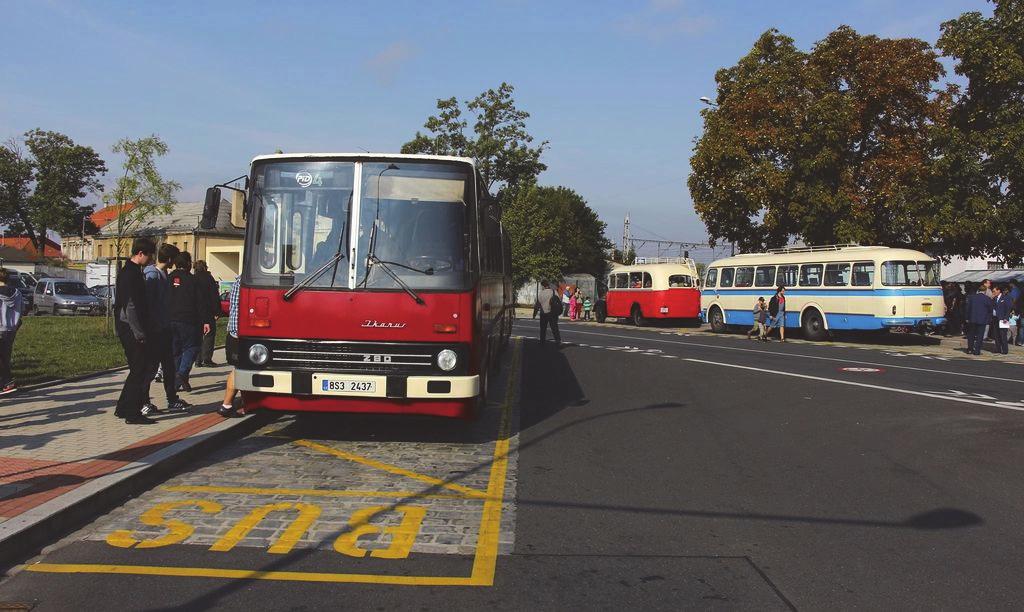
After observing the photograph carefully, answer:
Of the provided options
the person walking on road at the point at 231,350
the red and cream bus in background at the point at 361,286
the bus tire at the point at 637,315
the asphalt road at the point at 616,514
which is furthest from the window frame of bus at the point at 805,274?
the person walking on road at the point at 231,350

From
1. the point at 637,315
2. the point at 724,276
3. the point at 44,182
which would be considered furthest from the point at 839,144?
the point at 44,182

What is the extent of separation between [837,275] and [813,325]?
77.1 inches

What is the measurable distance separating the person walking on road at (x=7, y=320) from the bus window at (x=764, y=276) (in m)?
22.8

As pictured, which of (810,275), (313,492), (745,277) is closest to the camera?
(313,492)

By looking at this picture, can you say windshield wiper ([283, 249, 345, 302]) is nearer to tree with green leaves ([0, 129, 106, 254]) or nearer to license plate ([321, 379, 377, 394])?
license plate ([321, 379, 377, 394])

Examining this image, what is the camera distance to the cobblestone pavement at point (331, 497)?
505 cm

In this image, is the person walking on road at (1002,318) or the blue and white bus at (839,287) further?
the blue and white bus at (839,287)

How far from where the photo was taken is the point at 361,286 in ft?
24.8

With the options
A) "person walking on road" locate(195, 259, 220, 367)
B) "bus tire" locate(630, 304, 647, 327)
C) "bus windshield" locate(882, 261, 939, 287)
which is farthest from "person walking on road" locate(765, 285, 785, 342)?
"person walking on road" locate(195, 259, 220, 367)

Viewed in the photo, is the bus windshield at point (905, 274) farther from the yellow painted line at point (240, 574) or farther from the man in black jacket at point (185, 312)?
the yellow painted line at point (240, 574)

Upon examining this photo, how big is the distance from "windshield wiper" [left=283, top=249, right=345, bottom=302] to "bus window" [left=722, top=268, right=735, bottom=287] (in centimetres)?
2408

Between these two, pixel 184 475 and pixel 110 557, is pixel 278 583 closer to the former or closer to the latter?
pixel 110 557

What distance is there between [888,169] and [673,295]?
9.50m

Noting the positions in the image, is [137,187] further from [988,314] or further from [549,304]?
[988,314]
